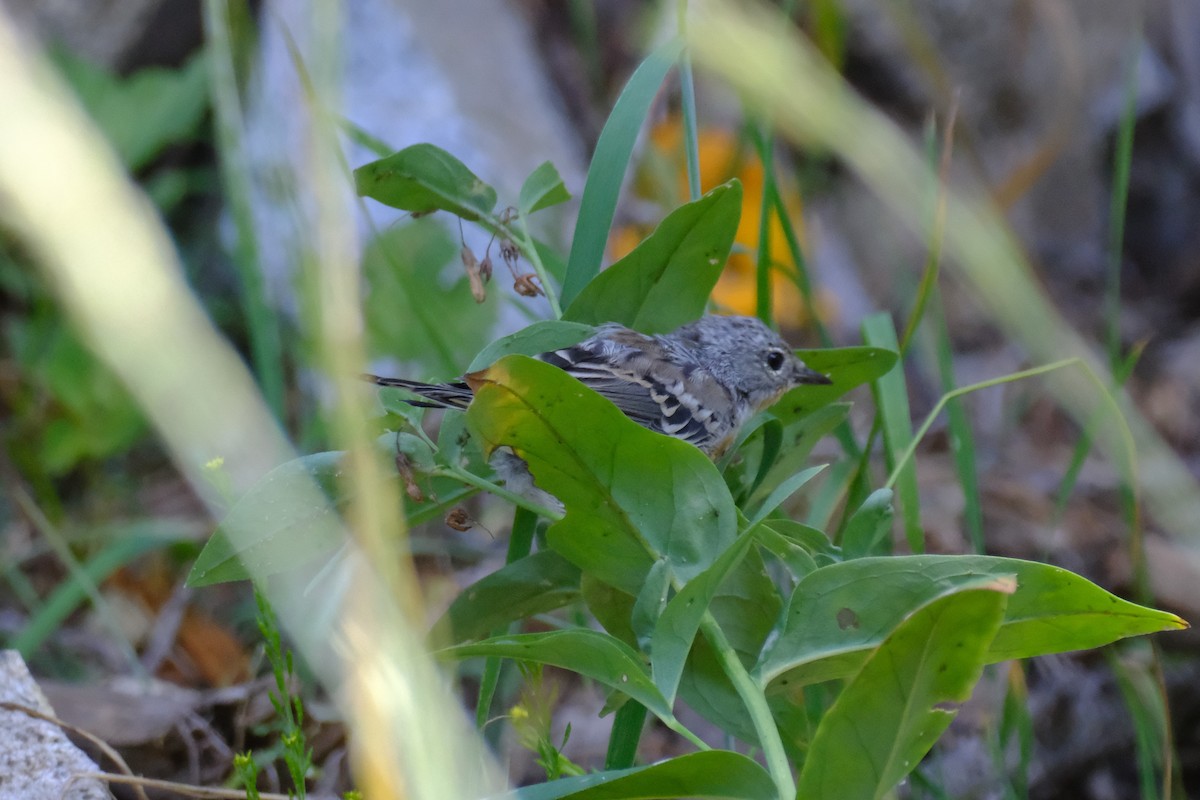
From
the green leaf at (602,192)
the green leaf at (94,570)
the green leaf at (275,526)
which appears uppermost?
the green leaf at (602,192)

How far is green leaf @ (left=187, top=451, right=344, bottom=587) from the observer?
1.62m

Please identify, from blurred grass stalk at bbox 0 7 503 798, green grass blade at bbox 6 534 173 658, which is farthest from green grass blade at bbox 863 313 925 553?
green grass blade at bbox 6 534 173 658

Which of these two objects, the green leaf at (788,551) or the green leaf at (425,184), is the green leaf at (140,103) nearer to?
the green leaf at (425,184)

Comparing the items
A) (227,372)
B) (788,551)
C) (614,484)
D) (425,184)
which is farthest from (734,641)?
(227,372)

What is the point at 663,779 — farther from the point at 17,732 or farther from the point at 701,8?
the point at 701,8

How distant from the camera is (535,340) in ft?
5.92

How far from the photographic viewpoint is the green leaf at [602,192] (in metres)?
1.96

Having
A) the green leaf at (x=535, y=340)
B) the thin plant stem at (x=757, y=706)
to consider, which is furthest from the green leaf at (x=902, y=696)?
the green leaf at (x=535, y=340)

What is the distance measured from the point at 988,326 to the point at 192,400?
3.69 meters

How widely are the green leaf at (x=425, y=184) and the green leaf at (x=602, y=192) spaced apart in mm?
179

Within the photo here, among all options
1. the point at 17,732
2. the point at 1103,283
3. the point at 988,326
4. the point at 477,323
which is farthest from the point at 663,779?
the point at 1103,283

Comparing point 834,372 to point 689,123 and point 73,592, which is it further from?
point 73,592

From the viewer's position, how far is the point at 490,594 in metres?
1.79

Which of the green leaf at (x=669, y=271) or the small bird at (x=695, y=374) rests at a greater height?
the green leaf at (x=669, y=271)
